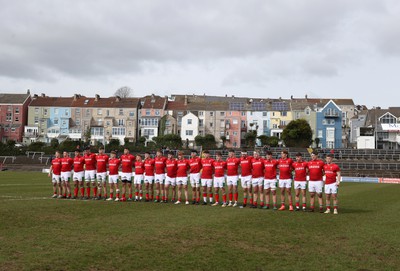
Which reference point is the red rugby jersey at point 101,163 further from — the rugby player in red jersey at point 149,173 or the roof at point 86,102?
the roof at point 86,102

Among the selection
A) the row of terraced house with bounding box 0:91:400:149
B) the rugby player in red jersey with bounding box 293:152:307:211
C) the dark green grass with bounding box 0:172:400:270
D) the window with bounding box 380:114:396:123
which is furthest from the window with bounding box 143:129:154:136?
the dark green grass with bounding box 0:172:400:270

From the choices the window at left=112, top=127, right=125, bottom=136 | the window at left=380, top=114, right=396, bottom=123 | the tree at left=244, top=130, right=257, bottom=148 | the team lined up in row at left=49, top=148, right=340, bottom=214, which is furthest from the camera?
the window at left=112, top=127, right=125, bottom=136

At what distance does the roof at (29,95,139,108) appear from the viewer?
110562mm

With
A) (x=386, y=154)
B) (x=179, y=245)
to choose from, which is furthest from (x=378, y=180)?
(x=179, y=245)

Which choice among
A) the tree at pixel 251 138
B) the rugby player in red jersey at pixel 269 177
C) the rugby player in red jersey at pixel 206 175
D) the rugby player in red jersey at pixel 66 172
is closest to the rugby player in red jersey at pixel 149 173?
the rugby player in red jersey at pixel 206 175

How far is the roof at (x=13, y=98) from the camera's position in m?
110

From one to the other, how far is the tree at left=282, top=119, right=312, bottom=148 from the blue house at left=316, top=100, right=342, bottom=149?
45.6 feet

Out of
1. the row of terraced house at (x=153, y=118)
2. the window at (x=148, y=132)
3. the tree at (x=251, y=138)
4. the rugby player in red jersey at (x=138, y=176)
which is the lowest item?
the rugby player in red jersey at (x=138, y=176)

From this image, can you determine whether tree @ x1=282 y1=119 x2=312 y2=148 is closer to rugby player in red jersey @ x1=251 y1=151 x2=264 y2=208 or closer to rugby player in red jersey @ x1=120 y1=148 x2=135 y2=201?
rugby player in red jersey @ x1=120 y1=148 x2=135 y2=201

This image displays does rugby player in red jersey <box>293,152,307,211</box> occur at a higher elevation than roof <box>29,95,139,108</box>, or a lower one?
lower

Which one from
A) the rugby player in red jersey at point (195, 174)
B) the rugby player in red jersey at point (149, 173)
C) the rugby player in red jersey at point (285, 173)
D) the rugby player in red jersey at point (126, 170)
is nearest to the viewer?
the rugby player in red jersey at point (285, 173)

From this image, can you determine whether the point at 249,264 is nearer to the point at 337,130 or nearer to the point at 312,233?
the point at 312,233

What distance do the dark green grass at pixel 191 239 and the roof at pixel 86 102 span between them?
9461cm

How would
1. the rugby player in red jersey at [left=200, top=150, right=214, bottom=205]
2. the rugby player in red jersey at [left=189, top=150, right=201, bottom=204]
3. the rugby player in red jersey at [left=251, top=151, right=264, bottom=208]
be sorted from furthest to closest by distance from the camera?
1. the rugby player in red jersey at [left=189, top=150, right=201, bottom=204]
2. the rugby player in red jersey at [left=200, top=150, right=214, bottom=205]
3. the rugby player in red jersey at [left=251, top=151, right=264, bottom=208]
